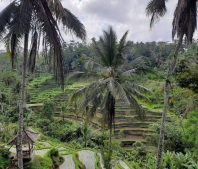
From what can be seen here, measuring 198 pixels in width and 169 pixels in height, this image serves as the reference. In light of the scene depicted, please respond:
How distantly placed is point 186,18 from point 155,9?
134 cm

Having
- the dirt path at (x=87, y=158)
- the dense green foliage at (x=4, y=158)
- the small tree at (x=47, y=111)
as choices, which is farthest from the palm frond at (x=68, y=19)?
the small tree at (x=47, y=111)

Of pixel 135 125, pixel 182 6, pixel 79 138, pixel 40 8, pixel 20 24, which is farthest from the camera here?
pixel 135 125

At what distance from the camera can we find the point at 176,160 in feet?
27.5

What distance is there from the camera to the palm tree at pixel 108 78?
22.6ft

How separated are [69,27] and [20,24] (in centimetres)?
125

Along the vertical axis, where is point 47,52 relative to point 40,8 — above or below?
below

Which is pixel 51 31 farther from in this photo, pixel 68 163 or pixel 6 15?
pixel 68 163

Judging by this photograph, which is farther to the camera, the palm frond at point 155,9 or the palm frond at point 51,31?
the palm frond at point 155,9

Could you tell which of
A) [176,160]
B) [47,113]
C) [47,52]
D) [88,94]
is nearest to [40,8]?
[47,52]

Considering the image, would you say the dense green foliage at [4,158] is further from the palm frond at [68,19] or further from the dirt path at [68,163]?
the palm frond at [68,19]

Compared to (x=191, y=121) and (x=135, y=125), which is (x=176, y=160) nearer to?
(x=191, y=121)

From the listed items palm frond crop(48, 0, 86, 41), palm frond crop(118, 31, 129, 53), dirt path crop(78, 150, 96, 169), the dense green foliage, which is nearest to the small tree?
dirt path crop(78, 150, 96, 169)

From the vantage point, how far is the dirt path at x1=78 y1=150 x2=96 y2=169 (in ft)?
29.6

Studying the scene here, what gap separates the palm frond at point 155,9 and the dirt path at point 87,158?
7.73m
